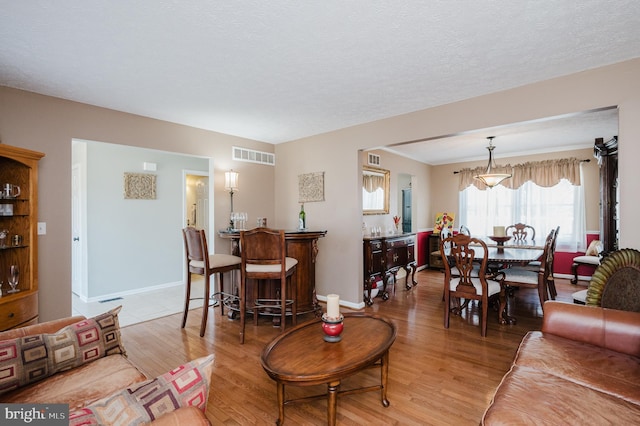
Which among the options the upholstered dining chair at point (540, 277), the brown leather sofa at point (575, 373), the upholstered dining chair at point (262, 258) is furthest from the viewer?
the upholstered dining chair at point (540, 277)

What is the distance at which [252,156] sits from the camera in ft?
15.7

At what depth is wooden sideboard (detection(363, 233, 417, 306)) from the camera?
4.34 meters

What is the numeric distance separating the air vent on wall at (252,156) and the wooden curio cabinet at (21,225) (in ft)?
7.59

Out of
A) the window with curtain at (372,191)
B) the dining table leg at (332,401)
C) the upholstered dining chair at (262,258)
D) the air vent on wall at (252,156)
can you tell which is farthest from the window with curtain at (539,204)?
the dining table leg at (332,401)

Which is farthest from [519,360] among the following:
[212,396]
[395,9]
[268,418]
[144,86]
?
[144,86]

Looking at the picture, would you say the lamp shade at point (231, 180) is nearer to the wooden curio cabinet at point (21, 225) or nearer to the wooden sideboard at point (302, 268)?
the wooden sideboard at point (302, 268)

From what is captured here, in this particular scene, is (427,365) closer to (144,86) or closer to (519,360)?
(519,360)

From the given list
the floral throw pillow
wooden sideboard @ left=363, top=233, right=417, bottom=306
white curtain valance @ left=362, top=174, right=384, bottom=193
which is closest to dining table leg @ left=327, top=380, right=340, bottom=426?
the floral throw pillow

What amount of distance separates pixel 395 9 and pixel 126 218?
489 centimetres

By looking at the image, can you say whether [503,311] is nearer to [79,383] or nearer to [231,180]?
[231,180]

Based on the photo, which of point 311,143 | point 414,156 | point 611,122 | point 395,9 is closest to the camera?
point 395,9

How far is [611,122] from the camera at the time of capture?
4109mm

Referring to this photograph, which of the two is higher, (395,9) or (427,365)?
(395,9)

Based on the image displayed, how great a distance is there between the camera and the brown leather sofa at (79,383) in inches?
51.7
